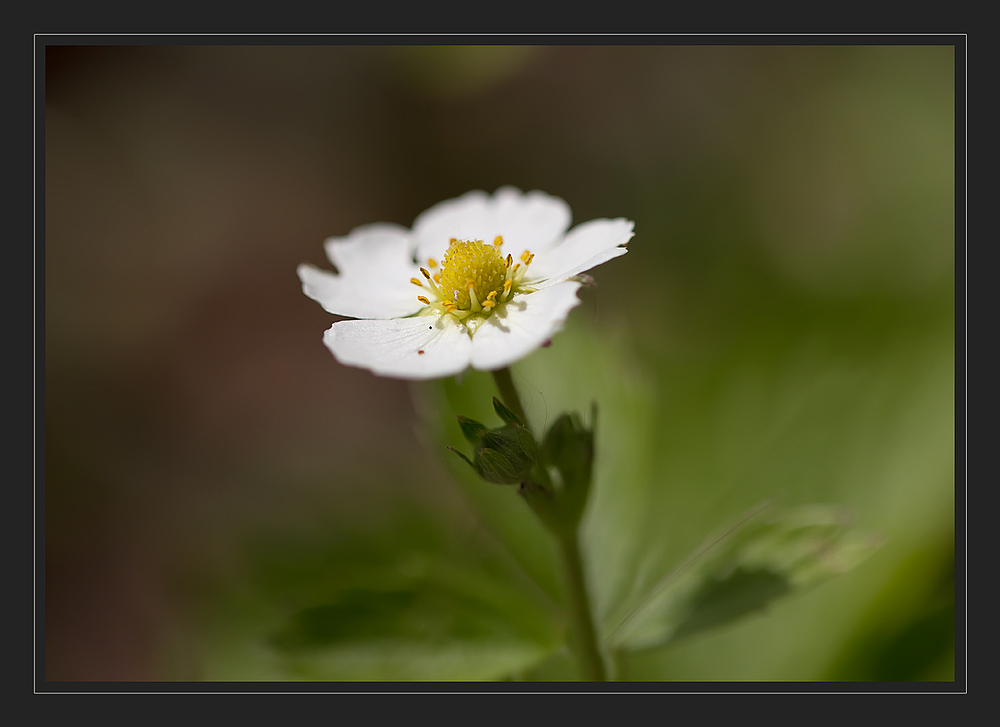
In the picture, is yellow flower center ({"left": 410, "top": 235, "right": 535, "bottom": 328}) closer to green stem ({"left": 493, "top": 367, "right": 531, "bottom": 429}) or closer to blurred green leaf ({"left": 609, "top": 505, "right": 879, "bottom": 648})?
green stem ({"left": 493, "top": 367, "right": 531, "bottom": 429})

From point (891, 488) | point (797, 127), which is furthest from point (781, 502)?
point (797, 127)

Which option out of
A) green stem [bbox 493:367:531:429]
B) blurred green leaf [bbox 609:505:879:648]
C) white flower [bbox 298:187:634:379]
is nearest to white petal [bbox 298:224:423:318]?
white flower [bbox 298:187:634:379]

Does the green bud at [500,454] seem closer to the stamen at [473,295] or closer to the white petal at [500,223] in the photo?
the stamen at [473,295]

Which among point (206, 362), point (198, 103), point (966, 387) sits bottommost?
point (966, 387)

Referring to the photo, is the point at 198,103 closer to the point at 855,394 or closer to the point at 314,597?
the point at 314,597

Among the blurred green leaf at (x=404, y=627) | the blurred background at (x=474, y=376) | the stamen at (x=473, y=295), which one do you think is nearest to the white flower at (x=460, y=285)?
the stamen at (x=473, y=295)

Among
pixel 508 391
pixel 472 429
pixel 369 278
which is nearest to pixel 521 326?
pixel 508 391
